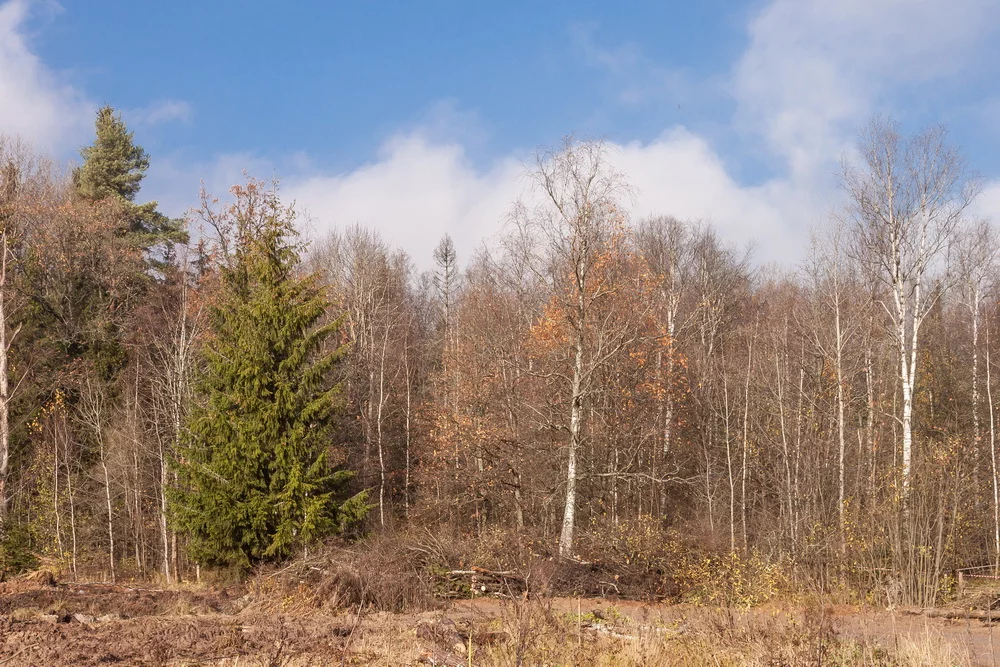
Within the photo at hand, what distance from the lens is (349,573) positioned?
14.5 meters

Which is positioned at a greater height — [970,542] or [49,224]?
[49,224]

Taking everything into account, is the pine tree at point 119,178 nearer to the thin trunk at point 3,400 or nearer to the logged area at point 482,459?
the logged area at point 482,459

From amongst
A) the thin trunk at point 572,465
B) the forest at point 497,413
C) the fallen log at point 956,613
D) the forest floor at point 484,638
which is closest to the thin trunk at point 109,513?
the forest at point 497,413

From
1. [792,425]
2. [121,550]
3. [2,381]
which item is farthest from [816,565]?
[2,381]

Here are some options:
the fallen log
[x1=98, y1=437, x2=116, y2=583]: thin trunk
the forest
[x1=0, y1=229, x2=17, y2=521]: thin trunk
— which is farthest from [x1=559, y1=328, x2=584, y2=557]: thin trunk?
[x1=0, y1=229, x2=17, y2=521]: thin trunk

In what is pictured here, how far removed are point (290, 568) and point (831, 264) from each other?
54.4 ft

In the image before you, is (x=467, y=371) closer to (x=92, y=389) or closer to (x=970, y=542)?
(x=92, y=389)

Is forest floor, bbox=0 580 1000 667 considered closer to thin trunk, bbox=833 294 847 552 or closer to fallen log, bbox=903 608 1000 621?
fallen log, bbox=903 608 1000 621

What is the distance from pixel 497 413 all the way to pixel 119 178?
2064cm

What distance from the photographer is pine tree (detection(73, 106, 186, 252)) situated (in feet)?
110

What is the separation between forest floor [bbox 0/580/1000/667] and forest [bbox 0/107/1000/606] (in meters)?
4.23

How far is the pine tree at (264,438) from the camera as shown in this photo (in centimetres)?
1884

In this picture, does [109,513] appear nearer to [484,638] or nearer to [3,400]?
[3,400]

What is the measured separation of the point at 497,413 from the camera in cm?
2595
